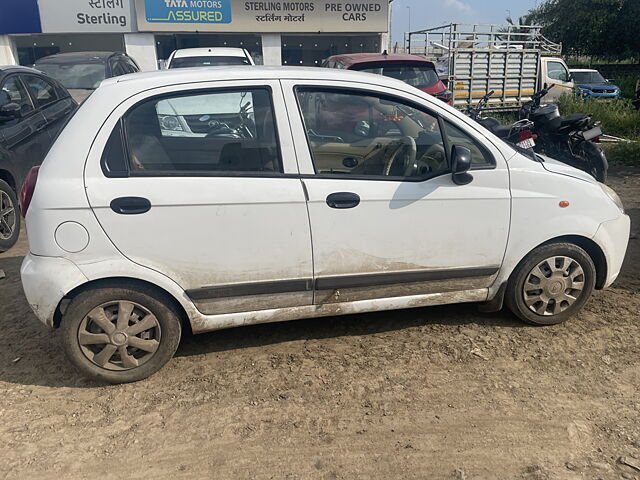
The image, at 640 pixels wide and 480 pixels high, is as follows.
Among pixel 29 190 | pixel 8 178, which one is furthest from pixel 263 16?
pixel 29 190

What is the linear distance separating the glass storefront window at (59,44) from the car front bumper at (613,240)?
23.2 metres

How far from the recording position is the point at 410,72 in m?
8.68

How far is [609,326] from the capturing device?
3.70m

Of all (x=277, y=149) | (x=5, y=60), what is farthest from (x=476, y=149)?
(x=5, y=60)

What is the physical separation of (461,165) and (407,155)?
1.17ft

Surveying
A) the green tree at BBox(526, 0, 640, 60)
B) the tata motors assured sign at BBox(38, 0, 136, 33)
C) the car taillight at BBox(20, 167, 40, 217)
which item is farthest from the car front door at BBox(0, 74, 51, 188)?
the green tree at BBox(526, 0, 640, 60)

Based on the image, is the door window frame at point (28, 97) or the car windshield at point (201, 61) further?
the car windshield at point (201, 61)

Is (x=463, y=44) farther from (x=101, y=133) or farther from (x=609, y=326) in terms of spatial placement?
(x=101, y=133)

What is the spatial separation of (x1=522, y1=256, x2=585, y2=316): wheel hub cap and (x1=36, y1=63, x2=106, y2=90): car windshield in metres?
8.02

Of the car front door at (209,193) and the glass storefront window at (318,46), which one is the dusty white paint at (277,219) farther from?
the glass storefront window at (318,46)

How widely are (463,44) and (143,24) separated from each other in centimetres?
1278

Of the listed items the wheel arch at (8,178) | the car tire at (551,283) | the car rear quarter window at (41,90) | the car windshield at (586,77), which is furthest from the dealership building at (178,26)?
the car tire at (551,283)

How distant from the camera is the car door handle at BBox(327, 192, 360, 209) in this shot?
10.1 ft

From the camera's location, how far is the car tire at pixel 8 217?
5215 mm
